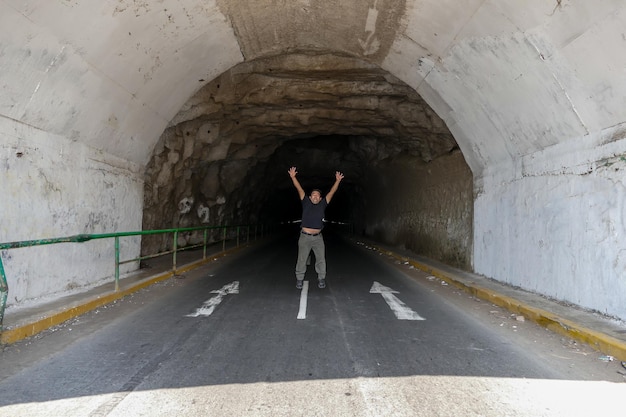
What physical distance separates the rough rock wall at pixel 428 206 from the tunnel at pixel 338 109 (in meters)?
0.14

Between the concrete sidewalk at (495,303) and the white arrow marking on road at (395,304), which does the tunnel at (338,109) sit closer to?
the concrete sidewalk at (495,303)

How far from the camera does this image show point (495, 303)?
25.3ft

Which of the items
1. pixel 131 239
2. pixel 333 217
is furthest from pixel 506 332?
pixel 333 217

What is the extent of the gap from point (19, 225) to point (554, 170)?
8.26m

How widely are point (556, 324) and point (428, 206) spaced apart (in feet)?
32.8

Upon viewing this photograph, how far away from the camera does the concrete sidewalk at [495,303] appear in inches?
197

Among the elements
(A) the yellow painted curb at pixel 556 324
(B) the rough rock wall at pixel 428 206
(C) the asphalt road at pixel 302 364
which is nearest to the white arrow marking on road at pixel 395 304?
(C) the asphalt road at pixel 302 364

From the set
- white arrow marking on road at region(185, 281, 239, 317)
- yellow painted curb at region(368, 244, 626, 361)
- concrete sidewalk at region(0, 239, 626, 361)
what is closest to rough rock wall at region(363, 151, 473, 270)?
concrete sidewalk at region(0, 239, 626, 361)

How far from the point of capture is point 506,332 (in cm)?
582

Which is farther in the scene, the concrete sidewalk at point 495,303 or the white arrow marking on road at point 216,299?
the white arrow marking on road at point 216,299

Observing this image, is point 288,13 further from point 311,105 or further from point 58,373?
point 58,373

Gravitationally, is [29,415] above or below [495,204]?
below

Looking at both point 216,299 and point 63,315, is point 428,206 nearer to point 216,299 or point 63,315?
point 216,299

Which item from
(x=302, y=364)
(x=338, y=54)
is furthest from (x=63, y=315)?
(x=338, y=54)
